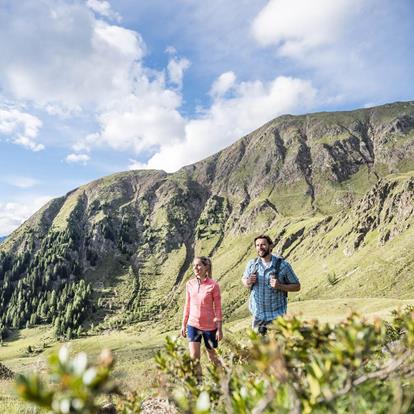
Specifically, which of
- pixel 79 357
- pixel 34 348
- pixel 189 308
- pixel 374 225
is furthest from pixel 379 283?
pixel 34 348

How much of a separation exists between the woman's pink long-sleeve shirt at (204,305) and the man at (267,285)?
3.61 feet

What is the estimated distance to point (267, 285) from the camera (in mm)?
10328

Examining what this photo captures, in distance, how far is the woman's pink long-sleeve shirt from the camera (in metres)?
11.0

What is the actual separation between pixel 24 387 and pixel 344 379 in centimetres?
247

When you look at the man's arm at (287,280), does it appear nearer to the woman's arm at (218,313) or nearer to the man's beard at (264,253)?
the man's beard at (264,253)

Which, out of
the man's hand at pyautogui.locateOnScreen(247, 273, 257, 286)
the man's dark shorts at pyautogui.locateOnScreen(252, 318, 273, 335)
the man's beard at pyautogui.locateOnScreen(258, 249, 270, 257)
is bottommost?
the man's dark shorts at pyautogui.locateOnScreen(252, 318, 273, 335)

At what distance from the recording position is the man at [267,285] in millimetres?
10203

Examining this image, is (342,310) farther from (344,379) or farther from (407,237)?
(407,237)

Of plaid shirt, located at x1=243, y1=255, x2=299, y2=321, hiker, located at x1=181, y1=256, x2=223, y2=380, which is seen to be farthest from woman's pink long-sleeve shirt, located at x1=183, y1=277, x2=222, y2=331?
plaid shirt, located at x1=243, y1=255, x2=299, y2=321

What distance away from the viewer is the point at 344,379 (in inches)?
132

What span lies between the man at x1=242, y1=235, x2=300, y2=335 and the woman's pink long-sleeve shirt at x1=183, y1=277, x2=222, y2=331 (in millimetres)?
1100

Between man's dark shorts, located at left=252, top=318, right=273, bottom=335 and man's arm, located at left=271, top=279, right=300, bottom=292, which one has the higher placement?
man's arm, located at left=271, top=279, right=300, bottom=292

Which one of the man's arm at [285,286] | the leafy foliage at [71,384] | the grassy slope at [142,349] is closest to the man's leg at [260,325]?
the man's arm at [285,286]

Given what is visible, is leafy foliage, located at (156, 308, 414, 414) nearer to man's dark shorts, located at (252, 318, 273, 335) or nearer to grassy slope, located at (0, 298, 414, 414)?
grassy slope, located at (0, 298, 414, 414)
